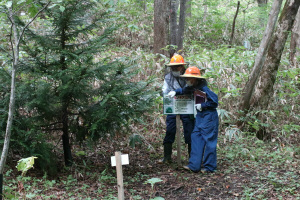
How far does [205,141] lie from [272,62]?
10.9 feet

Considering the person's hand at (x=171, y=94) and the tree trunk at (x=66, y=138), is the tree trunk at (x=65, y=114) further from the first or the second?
the person's hand at (x=171, y=94)

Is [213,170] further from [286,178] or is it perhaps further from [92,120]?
[92,120]

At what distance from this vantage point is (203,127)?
6.02 meters

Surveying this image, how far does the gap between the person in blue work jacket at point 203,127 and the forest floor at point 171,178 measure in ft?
0.74

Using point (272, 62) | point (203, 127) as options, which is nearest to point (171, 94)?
point (203, 127)

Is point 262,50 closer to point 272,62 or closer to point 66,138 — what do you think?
point 272,62

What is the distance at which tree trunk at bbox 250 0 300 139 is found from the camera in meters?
7.67

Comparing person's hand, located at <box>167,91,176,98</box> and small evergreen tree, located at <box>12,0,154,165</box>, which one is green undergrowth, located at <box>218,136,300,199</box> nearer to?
person's hand, located at <box>167,91,176,98</box>

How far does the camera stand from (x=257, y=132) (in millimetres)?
8180

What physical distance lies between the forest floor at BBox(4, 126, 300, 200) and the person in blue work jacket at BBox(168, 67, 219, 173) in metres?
0.23

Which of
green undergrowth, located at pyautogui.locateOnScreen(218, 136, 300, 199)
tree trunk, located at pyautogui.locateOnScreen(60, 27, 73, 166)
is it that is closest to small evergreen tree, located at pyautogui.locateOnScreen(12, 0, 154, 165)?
tree trunk, located at pyautogui.locateOnScreen(60, 27, 73, 166)

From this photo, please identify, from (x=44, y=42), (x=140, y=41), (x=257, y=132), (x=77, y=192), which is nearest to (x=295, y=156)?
(x=257, y=132)

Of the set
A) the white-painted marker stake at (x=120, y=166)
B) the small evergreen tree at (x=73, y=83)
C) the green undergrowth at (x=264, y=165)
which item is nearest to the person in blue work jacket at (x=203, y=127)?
the green undergrowth at (x=264, y=165)

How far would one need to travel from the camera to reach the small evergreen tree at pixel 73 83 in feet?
17.3
